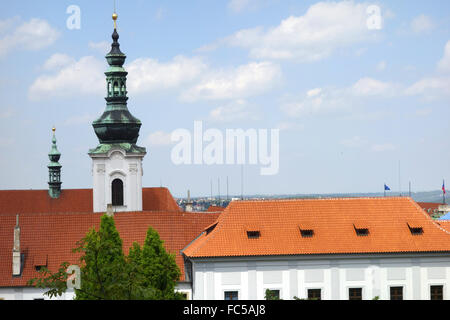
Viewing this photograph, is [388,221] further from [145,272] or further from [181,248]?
[145,272]

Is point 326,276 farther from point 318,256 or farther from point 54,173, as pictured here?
point 54,173

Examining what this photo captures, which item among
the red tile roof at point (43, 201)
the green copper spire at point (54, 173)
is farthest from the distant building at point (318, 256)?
the green copper spire at point (54, 173)

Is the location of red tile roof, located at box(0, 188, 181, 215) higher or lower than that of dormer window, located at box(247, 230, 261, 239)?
higher

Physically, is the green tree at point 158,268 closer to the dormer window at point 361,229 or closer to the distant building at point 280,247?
the distant building at point 280,247

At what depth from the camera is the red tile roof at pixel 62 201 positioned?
7069cm

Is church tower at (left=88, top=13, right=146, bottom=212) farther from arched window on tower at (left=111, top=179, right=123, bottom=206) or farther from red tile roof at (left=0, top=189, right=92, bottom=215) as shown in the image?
red tile roof at (left=0, top=189, right=92, bottom=215)

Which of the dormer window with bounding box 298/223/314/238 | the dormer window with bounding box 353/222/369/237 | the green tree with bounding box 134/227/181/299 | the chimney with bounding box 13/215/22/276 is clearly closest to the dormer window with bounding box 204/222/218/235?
the dormer window with bounding box 298/223/314/238

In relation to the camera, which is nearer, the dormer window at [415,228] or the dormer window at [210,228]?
the dormer window at [415,228]

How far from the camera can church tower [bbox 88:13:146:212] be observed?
65.5m

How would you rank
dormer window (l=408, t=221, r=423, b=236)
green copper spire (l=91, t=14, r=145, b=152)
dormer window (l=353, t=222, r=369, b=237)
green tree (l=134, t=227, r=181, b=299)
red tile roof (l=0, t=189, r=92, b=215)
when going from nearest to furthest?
1. green tree (l=134, t=227, r=181, b=299)
2. dormer window (l=353, t=222, r=369, b=237)
3. dormer window (l=408, t=221, r=423, b=236)
4. green copper spire (l=91, t=14, r=145, b=152)
5. red tile roof (l=0, t=189, r=92, b=215)

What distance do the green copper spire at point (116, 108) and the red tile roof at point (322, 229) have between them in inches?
770

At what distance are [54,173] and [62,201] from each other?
4.55 m

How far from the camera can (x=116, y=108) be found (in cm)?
6544

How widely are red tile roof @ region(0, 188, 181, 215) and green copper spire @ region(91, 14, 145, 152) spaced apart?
7.65m
